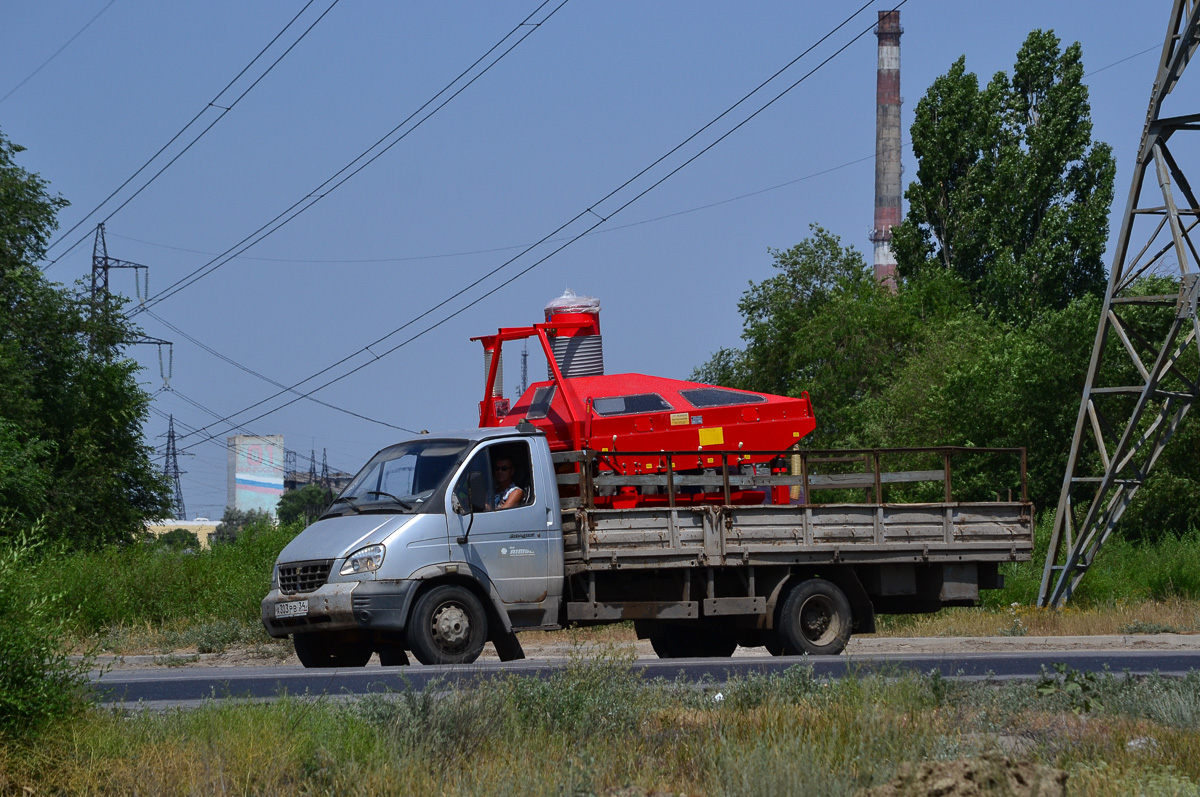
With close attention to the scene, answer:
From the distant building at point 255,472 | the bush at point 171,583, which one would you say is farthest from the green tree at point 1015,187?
the distant building at point 255,472

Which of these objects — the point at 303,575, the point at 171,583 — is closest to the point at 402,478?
the point at 303,575

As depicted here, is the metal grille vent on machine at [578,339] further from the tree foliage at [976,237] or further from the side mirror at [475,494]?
the tree foliage at [976,237]

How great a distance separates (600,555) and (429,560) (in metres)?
1.74

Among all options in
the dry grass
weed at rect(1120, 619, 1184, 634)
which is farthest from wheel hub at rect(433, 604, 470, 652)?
weed at rect(1120, 619, 1184, 634)

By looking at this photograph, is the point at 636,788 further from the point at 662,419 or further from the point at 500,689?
the point at 662,419

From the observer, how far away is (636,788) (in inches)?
239

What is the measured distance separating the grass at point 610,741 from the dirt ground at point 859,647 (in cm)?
669

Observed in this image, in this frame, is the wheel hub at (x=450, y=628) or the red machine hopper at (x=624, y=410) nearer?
the wheel hub at (x=450, y=628)

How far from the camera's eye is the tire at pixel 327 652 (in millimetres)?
12477

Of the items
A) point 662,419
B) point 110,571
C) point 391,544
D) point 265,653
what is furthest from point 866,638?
point 110,571

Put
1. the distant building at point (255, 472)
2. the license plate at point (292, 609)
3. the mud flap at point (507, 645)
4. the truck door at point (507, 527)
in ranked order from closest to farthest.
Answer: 1. the license plate at point (292, 609)
2. the truck door at point (507, 527)
3. the mud flap at point (507, 645)
4. the distant building at point (255, 472)

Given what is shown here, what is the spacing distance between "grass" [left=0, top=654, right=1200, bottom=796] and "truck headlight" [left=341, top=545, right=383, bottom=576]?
3.41 metres

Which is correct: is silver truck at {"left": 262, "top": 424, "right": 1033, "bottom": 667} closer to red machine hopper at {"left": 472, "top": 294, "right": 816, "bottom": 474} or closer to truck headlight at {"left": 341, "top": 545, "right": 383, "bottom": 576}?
truck headlight at {"left": 341, "top": 545, "right": 383, "bottom": 576}

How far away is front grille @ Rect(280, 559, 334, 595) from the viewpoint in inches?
467
